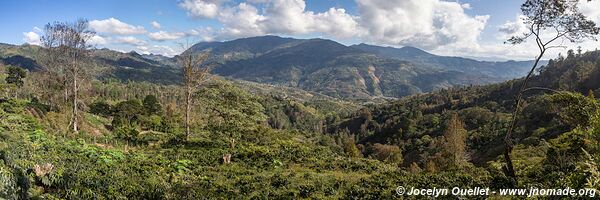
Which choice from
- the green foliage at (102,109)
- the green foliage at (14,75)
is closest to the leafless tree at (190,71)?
the green foliage at (102,109)

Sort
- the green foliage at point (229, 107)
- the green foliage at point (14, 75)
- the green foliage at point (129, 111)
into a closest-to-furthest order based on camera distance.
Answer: the green foliage at point (229, 107)
the green foliage at point (129, 111)
the green foliage at point (14, 75)

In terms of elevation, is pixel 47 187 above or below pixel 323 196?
above

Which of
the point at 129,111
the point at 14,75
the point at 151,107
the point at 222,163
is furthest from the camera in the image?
the point at 14,75

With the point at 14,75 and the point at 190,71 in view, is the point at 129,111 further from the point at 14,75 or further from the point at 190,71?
the point at 14,75

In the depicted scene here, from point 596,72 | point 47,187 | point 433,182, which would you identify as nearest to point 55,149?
point 47,187

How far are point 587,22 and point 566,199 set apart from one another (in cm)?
1044

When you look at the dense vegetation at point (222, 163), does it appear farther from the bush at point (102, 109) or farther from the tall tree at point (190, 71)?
the bush at point (102, 109)

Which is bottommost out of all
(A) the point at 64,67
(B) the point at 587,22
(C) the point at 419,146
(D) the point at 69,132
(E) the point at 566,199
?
(C) the point at 419,146

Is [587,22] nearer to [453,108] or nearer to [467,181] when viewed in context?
[467,181]

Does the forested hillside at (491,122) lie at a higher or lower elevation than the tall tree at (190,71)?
lower

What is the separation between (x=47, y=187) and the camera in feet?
45.0

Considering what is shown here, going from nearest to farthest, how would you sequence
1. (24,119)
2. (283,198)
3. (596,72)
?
(283,198), (24,119), (596,72)

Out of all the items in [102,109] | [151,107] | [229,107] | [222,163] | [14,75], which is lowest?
[102,109]

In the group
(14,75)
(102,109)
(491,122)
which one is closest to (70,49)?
(102,109)
